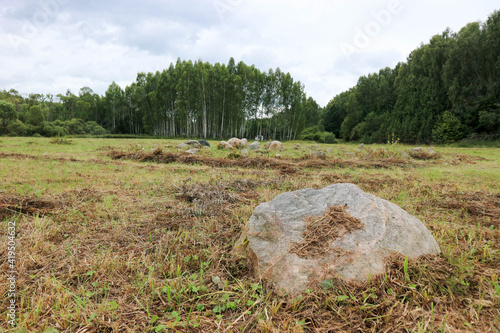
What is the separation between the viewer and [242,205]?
3.24 m

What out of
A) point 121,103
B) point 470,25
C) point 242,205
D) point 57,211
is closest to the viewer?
point 57,211

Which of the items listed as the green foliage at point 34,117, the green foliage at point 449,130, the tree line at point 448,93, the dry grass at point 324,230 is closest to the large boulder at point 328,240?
the dry grass at point 324,230

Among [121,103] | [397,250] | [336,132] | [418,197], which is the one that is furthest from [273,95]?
[397,250]

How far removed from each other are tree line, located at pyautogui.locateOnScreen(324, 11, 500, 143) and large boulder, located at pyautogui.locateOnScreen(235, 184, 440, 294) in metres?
25.5

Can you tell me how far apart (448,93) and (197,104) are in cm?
2867

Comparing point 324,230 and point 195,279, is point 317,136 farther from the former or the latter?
point 195,279

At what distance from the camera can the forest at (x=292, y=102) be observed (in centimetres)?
2312

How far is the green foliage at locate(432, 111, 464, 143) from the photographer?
937 inches

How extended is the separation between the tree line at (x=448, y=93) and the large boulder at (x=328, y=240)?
83.6 ft

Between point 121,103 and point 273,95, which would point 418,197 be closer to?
point 273,95

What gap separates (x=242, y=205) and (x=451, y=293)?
220 cm

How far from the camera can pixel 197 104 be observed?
3341cm

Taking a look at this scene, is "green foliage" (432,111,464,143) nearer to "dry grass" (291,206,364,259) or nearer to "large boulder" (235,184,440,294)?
"large boulder" (235,184,440,294)

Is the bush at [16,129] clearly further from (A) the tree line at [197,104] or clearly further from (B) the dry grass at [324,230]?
(B) the dry grass at [324,230]
